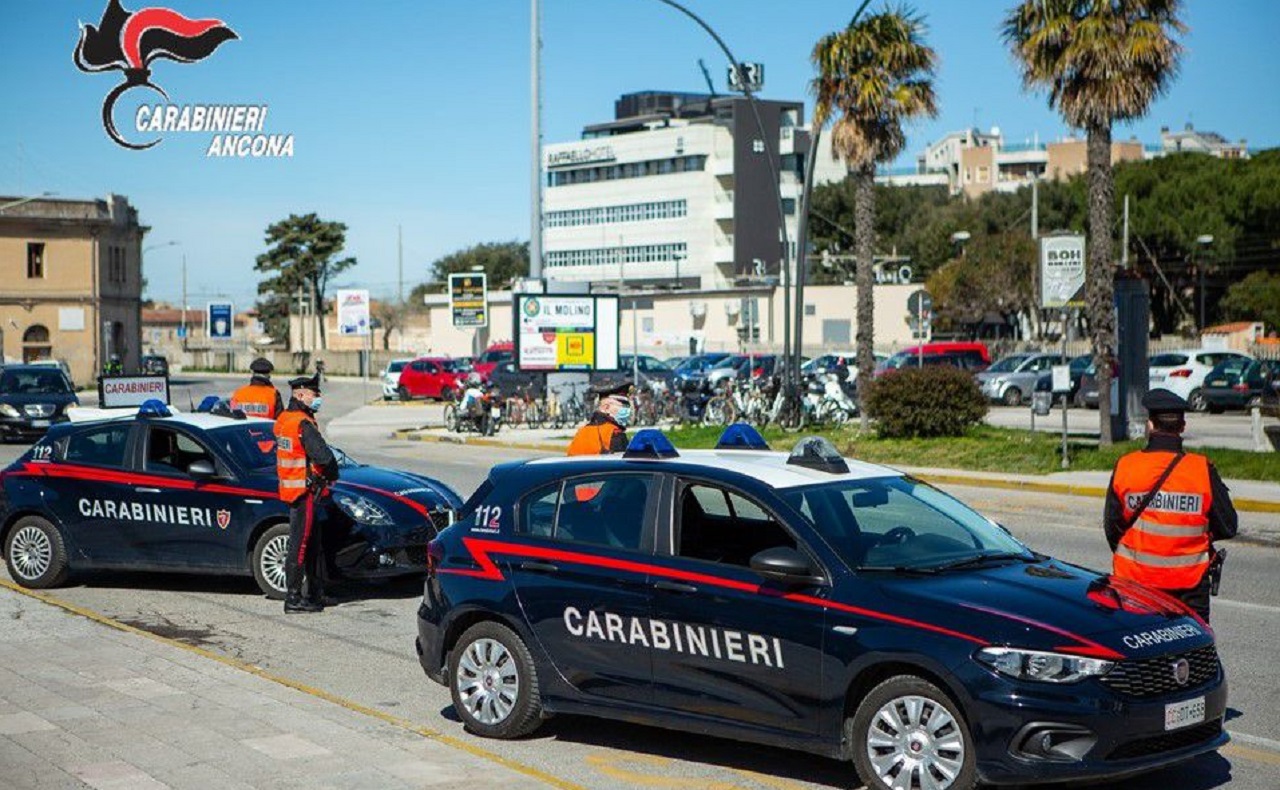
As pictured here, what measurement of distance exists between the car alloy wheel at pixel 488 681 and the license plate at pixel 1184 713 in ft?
10.5

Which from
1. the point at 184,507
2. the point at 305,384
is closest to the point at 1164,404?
the point at 305,384

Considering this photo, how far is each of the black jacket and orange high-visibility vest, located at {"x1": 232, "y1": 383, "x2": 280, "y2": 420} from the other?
10.00 m

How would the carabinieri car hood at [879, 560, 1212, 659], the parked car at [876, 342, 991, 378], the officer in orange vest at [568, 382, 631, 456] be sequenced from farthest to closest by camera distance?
the parked car at [876, 342, 991, 378] < the officer in orange vest at [568, 382, 631, 456] < the carabinieri car hood at [879, 560, 1212, 659]

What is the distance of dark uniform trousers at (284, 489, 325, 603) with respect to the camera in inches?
469

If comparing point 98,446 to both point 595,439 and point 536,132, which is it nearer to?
point 595,439

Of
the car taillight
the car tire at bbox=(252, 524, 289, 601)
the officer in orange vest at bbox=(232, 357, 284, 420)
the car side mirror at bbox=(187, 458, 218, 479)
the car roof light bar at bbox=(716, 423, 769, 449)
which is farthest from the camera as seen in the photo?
the officer in orange vest at bbox=(232, 357, 284, 420)

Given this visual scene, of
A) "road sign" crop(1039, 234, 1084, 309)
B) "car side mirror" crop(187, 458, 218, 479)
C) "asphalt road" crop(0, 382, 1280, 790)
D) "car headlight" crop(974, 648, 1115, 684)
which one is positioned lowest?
"asphalt road" crop(0, 382, 1280, 790)

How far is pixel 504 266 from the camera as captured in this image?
459 feet

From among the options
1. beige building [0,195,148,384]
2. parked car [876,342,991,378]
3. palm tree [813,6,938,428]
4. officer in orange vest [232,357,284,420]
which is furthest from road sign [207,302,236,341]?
officer in orange vest [232,357,284,420]

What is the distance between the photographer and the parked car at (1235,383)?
132 feet

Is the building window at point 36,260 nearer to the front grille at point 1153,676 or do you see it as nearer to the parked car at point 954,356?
the parked car at point 954,356

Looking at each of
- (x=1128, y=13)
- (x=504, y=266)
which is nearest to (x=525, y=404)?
(x=1128, y=13)

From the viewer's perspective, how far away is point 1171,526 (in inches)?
313

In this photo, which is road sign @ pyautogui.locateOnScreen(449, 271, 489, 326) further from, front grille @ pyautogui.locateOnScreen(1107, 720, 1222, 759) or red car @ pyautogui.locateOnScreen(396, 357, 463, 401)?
front grille @ pyautogui.locateOnScreen(1107, 720, 1222, 759)
